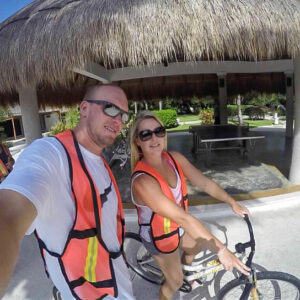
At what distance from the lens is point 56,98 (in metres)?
7.94

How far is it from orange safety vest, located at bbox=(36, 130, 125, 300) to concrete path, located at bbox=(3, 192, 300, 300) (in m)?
1.10

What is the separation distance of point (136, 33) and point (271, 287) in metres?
2.83

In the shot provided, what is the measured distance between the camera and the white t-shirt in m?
0.84

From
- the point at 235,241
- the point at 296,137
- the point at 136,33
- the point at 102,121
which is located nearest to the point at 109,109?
the point at 102,121

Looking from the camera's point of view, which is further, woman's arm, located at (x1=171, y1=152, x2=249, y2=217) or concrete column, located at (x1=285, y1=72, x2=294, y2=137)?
concrete column, located at (x1=285, y1=72, x2=294, y2=137)

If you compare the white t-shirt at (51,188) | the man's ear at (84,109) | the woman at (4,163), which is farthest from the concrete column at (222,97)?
the white t-shirt at (51,188)

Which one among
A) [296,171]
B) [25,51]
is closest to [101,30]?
[25,51]

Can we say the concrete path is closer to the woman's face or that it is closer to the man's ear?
the woman's face

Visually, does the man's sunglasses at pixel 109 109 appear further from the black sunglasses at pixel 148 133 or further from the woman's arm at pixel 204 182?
the woman's arm at pixel 204 182

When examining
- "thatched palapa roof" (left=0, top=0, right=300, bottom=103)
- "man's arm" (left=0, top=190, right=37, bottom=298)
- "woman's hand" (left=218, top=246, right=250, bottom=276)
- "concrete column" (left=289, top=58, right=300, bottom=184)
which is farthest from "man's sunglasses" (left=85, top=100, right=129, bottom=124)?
"concrete column" (left=289, top=58, right=300, bottom=184)

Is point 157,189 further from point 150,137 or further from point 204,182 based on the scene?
point 204,182

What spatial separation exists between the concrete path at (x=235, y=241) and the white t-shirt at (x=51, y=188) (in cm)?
127

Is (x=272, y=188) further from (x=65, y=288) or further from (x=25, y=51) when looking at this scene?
(x=25, y=51)

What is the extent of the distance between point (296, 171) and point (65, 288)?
4134mm
